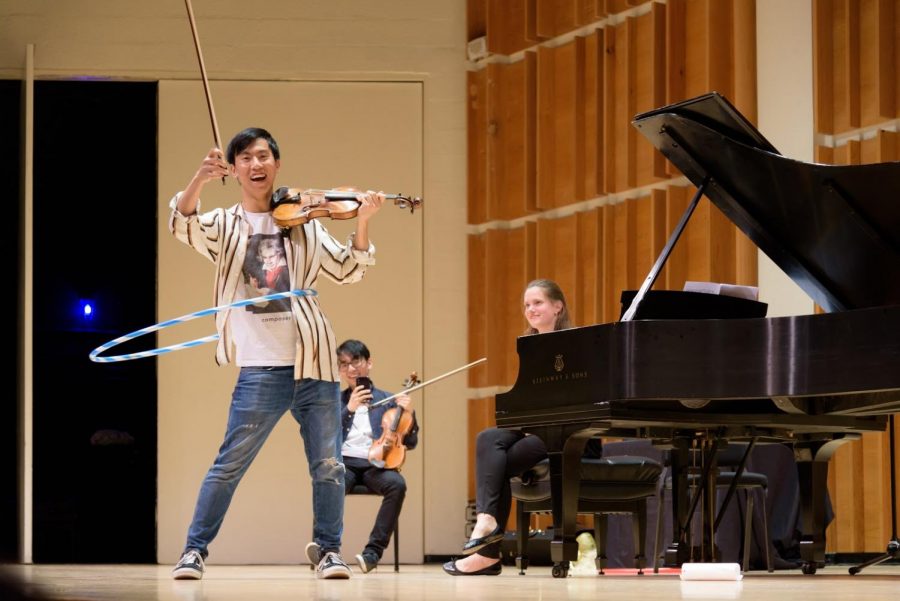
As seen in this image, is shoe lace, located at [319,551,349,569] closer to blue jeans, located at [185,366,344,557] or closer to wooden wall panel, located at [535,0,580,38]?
blue jeans, located at [185,366,344,557]

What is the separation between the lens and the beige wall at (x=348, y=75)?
840 centimetres

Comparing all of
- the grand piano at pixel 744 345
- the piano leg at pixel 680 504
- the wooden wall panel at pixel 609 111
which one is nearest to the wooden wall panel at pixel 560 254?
the wooden wall panel at pixel 609 111

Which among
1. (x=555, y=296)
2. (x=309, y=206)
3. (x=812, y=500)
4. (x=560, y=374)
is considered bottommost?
(x=812, y=500)

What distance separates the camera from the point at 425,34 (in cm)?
866

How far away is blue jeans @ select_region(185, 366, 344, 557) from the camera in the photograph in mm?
4105

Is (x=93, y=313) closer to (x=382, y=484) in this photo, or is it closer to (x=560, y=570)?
(x=382, y=484)

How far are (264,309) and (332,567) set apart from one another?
0.86 meters

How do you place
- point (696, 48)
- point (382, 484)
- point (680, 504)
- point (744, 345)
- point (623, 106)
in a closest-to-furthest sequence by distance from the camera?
point (744, 345), point (680, 504), point (382, 484), point (696, 48), point (623, 106)

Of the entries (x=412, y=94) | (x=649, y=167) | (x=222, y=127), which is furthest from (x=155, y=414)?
(x=649, y=167)

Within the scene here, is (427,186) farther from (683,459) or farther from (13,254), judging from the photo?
(683,459)

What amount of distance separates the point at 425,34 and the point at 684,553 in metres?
5.04

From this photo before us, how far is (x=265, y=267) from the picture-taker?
4266 millimetres

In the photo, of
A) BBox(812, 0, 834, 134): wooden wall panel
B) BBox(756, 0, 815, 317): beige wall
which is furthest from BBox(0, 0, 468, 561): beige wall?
BBox(812, 0, 834, 134): wooden wall panel

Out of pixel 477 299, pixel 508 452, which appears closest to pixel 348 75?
pixel 477 299
